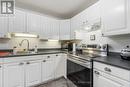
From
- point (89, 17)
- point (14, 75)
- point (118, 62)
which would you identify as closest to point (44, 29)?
point (89, 17)

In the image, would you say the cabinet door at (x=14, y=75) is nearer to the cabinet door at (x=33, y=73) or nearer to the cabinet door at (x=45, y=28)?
the cabinet door at (x=33, y=73)

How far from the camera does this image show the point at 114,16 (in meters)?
1.65

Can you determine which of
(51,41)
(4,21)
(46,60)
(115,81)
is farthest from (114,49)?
(4,21)

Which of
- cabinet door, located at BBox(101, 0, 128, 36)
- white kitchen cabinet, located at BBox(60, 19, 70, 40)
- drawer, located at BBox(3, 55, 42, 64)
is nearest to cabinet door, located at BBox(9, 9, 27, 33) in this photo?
drawer, located at BBox(3, 55, 42, 64)

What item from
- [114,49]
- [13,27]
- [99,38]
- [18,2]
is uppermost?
[18,2]

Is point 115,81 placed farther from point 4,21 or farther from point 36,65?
point 4,21

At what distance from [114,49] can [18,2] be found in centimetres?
266

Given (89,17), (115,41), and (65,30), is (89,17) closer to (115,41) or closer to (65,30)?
(115,41)

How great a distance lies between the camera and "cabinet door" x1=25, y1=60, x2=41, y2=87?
2280mm

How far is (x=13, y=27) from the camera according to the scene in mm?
2479

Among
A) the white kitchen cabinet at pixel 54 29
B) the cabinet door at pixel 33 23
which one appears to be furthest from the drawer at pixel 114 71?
the white kitchen cabinet at pixel 54 29

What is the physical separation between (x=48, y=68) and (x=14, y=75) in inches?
35.0

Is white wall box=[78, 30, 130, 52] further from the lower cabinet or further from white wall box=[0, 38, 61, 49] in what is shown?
white wall box=[0, 38, 61, 49]

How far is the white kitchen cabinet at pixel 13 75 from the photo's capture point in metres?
1.96
